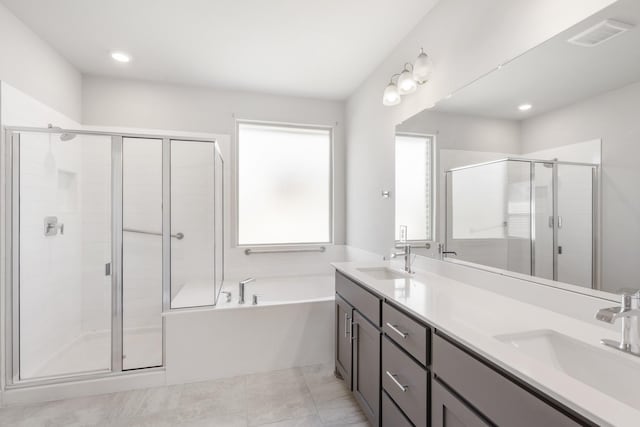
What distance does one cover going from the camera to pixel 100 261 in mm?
2422

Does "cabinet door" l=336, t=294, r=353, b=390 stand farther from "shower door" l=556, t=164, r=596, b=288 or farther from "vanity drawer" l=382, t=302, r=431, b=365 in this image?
"shower door" l=556, t=164, r=596, b=288

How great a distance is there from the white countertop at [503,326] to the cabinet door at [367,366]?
0.87 ft

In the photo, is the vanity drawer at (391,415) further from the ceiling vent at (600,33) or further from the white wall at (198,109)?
the white wall at (198,109)

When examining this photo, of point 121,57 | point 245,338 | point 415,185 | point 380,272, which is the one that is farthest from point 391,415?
point 121,57

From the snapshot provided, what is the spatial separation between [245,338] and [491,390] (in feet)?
6.36

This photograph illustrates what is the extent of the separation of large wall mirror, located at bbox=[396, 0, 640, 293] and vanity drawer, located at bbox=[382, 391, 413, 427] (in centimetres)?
86

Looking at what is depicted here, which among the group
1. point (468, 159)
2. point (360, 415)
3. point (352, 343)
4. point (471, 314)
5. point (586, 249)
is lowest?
point (360, 415)

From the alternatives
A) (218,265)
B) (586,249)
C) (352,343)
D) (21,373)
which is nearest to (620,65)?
(586,249)

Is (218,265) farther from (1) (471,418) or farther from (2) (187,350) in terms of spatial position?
(1) (471,418)

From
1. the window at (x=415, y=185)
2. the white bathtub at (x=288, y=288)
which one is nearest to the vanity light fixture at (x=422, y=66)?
the window at (x=415, y=185)

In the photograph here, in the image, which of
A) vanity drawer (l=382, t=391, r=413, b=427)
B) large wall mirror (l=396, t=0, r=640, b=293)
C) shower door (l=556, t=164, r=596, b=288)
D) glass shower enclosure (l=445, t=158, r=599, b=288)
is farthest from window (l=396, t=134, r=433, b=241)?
vanity drawer (l=382, t=391, r=413, b=427)

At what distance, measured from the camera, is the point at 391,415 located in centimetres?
144

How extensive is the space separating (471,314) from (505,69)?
1197mm

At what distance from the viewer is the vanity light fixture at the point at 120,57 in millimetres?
2585
